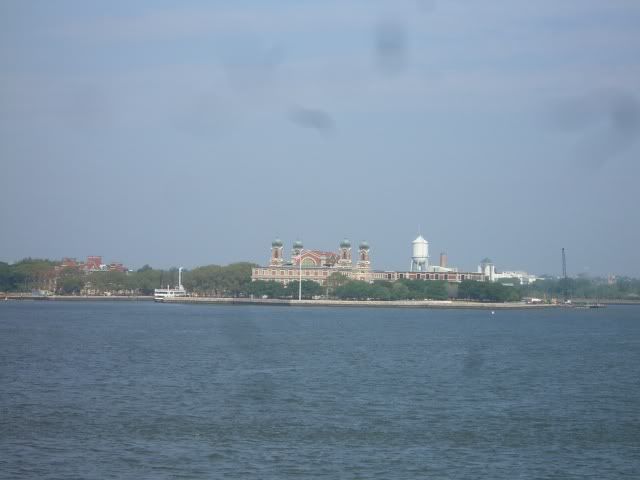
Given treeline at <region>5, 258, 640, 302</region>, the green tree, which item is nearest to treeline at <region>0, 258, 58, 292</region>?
treeline at <region>5, 258, 640, 302</region>

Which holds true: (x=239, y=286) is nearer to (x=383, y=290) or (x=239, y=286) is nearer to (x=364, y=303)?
(x=383, y=290)

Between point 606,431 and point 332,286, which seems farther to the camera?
point 332,286

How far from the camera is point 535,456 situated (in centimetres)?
2164

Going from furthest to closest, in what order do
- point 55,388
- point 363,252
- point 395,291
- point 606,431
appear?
point 363,252 < point 395,291 < point 55,388 < point 606,431

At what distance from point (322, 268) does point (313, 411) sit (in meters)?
119

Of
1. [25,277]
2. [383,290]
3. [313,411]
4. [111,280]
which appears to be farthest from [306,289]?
[313,411]

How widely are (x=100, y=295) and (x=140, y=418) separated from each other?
13193 cm

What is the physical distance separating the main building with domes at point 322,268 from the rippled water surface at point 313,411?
9457 cm

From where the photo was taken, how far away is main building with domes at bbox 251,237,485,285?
145500 millimetres

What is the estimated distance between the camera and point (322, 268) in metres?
146

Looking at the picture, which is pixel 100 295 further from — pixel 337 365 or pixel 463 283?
pixel 337 365

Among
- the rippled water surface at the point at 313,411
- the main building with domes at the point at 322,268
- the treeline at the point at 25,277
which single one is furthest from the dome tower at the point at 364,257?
the rippled water surface at the point at 313,411

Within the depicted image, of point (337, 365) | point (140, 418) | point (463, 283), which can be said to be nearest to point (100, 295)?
point (463, 283)

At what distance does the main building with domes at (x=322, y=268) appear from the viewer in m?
146
